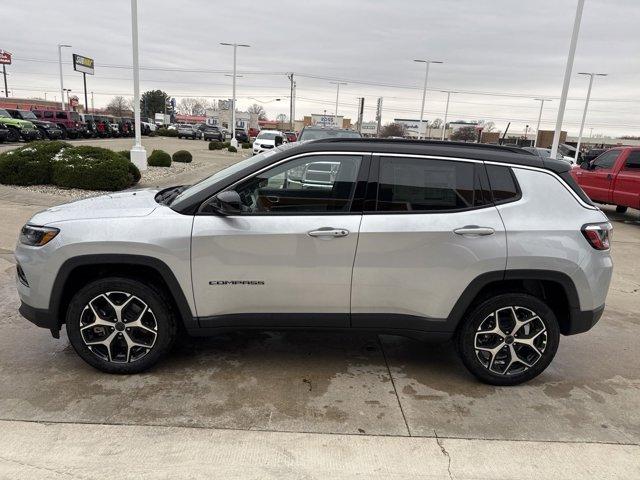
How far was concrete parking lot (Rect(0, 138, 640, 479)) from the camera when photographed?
2.82 m

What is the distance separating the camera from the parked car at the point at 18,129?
81.4ft

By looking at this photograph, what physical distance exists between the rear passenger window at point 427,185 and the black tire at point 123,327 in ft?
5.70

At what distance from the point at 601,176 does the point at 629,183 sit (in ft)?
2.82

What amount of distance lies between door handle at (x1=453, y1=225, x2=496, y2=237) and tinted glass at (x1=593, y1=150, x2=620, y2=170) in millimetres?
10810

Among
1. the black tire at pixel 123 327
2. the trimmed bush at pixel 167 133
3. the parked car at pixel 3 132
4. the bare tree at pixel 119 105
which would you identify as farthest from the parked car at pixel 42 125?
the bare tree at pixel 119 105

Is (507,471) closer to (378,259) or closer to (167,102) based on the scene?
(378,259)

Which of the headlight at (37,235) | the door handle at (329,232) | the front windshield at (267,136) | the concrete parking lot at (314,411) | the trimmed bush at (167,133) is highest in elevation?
the door handle at (329,232)

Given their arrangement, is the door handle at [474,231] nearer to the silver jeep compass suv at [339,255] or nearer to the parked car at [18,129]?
the silver jeep compass suv at [339,255]

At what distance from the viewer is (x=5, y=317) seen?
4645 millimetres

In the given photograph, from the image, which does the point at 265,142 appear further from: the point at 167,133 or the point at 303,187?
the point at 167,133

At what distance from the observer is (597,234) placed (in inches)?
138

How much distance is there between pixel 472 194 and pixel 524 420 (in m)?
1.58

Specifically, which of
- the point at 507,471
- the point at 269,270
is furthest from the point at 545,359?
the point at 269,270

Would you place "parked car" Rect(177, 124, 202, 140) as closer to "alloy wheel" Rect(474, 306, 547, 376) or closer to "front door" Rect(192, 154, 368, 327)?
"front door" Rect(192, 154, 368, 327)
